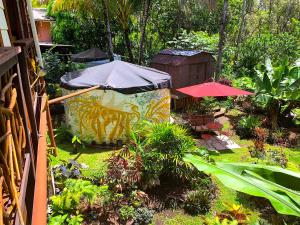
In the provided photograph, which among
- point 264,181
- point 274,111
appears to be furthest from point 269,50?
point 264,181

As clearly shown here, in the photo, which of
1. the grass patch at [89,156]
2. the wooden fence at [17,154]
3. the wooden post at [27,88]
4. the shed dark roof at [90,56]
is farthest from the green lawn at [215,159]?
the shed dark roof at [90,56]

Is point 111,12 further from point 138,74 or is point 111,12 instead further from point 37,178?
point 37,178

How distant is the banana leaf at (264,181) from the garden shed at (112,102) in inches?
332

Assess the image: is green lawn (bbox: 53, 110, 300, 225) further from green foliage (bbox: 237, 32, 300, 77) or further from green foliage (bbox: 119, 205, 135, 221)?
green foliage (bbox: 237, 32, 300, 77)

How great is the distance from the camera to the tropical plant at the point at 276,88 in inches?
511

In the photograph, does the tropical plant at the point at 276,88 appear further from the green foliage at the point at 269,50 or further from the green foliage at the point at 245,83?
the green foliage at the point at 269,50

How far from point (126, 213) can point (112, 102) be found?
17.2 ft

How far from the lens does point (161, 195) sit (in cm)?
869

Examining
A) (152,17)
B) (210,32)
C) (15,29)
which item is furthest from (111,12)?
(15,29)

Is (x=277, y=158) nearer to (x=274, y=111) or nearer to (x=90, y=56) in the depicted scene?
(x=274, y=111)

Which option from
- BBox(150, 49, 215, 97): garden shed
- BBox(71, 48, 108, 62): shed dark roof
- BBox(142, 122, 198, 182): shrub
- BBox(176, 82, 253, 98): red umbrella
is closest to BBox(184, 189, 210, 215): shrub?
BBox(142, 122, 198, 182): shrub

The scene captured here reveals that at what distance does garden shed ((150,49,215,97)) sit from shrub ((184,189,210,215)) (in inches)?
347

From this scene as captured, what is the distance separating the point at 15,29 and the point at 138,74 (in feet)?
28.7

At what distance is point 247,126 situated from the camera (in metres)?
13.3
